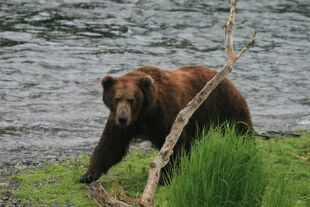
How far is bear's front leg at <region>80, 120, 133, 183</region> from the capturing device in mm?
8234

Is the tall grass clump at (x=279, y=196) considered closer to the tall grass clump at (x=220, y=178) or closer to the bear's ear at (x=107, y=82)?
the tall grass clump at (x=220, y=178)

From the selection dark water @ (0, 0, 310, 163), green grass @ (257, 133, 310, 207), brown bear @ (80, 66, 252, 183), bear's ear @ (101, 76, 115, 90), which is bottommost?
dark water @ (0, 0, 310, 163)

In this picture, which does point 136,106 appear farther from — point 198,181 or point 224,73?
point 198,181

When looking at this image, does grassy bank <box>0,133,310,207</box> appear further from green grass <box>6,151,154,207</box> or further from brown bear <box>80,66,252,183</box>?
brown bear <box>80,66,252,183</box>

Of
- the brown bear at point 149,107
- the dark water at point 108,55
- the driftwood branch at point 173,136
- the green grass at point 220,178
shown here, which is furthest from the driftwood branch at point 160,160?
the dark water at point 108,55

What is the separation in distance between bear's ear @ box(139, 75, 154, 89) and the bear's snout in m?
0.33

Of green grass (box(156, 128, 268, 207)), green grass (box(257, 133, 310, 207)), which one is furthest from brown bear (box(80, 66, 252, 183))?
green grass (box(156, 128, 268, 207))

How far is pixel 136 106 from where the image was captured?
25.9ft

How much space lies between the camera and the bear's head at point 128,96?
25.4ft

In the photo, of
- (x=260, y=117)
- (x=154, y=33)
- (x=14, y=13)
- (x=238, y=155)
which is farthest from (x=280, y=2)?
(x=238, y=155)

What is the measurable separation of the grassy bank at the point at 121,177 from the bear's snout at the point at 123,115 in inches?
25.0

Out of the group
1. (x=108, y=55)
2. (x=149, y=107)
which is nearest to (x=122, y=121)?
(x=149, y=107)

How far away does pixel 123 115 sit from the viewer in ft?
25.1

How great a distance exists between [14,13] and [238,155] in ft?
51.2
